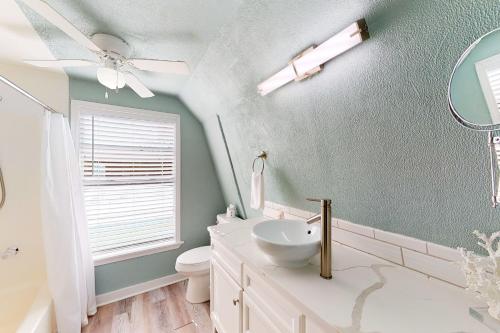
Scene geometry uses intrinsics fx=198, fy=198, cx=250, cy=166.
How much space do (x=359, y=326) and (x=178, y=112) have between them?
8.12 feet

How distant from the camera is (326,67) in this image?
0.97m

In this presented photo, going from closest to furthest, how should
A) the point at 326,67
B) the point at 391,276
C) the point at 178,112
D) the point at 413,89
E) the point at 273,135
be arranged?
the point at 413,89, the point at 391,276, the point at 326,67, the point at 273,135, the point at 178,112

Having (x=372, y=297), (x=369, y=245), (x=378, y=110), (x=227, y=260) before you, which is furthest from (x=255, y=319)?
(x=378, y=110)

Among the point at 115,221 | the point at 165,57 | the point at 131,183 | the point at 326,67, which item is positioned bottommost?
the point at 115,221

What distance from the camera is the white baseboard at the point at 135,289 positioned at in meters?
2.04

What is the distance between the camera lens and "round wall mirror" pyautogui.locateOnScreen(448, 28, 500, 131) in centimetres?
60

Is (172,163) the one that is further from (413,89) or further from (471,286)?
(471,286)

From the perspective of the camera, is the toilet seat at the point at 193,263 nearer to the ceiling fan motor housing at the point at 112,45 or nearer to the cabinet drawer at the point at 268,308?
the cabinet drawer at the point at 268,308

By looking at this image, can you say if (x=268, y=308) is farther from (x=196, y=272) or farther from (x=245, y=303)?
(x=196, y=272)

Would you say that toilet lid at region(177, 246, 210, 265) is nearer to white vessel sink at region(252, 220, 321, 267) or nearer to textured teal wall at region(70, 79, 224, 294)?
textured teal wall at region(70, 79, 224, 294)

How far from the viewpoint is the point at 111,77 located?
4.30 ft

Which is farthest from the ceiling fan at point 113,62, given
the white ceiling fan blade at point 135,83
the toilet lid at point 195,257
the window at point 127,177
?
the toilet lid at point 195,257

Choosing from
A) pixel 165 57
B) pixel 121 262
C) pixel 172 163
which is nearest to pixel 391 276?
pixel 165 57

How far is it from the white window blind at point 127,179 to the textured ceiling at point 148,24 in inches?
30.1
